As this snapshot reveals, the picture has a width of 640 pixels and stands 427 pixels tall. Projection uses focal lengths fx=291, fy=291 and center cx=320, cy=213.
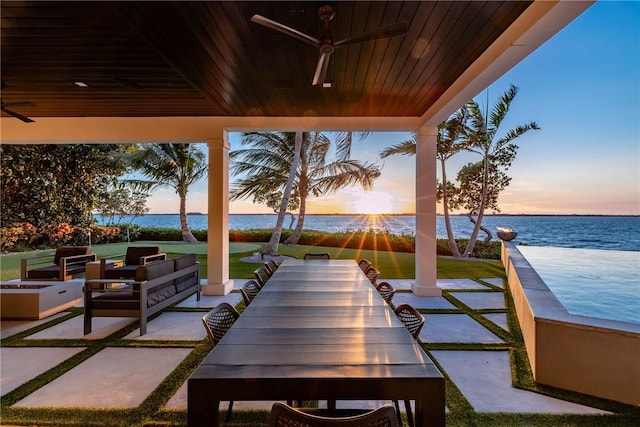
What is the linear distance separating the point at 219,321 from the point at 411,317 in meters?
1.41

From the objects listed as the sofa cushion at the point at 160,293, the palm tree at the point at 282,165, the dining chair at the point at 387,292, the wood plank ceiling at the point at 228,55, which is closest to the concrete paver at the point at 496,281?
the wood plank ceiling at the point at 228,55

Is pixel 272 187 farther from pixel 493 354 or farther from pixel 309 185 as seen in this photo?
pixel 493 354

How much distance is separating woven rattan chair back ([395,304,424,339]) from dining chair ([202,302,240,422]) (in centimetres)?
125

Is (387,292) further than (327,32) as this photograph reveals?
Yes

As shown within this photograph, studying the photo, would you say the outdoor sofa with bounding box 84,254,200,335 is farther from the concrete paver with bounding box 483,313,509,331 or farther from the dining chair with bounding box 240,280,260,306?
the concrete paver with bounding box 483,313,509,331

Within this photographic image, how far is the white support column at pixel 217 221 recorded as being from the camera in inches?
219

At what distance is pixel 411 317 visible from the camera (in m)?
2.16

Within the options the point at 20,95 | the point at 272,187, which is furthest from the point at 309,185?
the point at 20,95

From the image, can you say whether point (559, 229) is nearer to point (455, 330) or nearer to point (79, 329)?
point (455, 330)

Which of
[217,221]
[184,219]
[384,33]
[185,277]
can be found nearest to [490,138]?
[384,33]

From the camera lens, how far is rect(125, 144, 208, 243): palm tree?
1196 cm

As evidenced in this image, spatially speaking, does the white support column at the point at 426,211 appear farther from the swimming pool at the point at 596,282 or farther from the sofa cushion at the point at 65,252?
the sofa cushion at the point at 65,252

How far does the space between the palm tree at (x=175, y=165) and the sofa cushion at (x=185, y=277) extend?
8748mm

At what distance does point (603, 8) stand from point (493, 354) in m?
5.89
